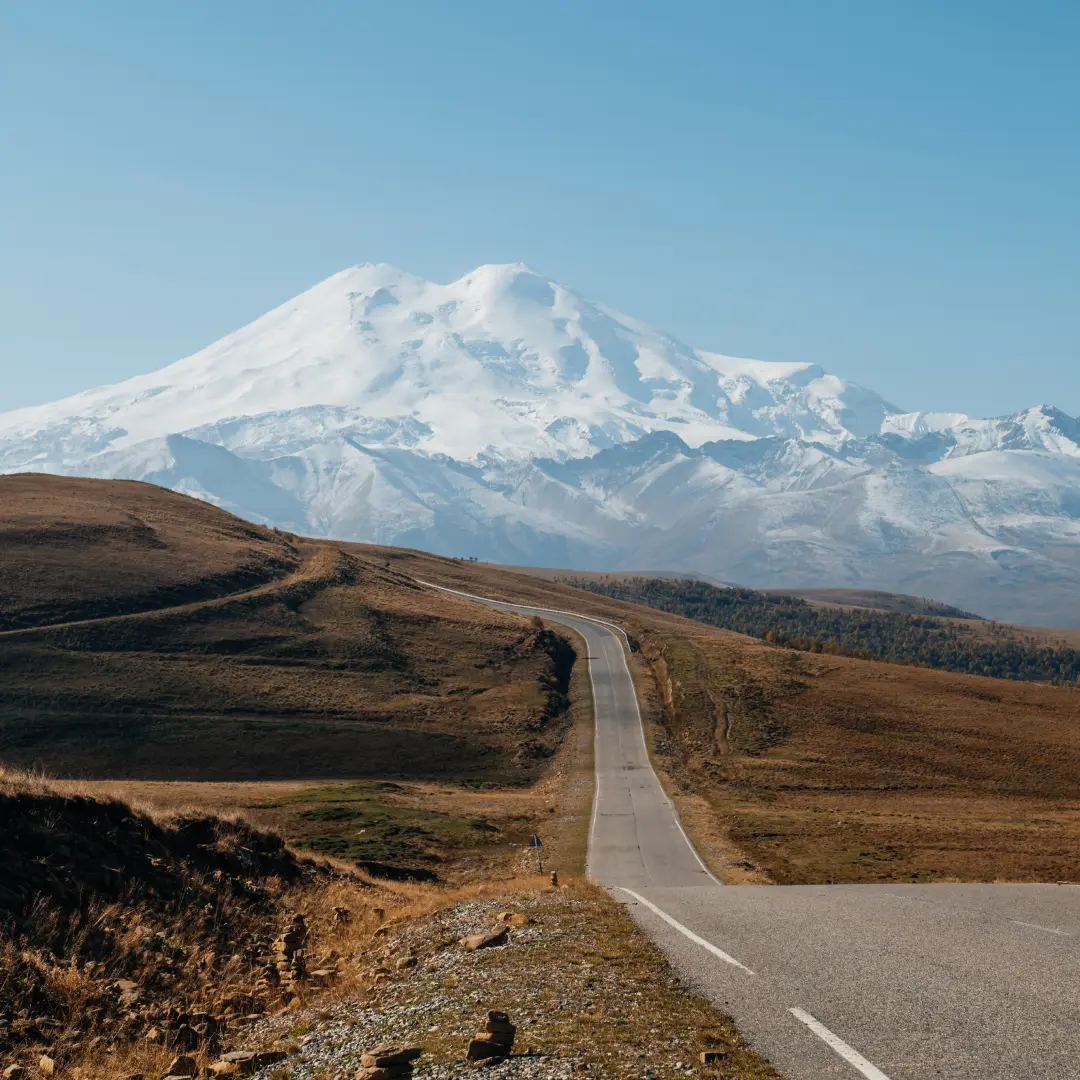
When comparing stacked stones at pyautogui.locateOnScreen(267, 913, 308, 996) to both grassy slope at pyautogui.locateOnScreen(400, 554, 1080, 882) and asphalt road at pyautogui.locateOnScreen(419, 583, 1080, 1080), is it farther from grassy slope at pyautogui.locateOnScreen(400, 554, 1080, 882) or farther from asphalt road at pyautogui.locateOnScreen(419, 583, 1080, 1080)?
grassy slope at pyautogui.locateOnScreen(400, 554, 1080, 882)

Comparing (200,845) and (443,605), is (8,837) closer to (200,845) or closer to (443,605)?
(200,845)

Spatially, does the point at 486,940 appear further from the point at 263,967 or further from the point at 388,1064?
the point at 388,1064

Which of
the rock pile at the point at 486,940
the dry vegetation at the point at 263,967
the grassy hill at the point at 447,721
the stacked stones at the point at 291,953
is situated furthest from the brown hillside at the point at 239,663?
the rock pile at the point at 486,940

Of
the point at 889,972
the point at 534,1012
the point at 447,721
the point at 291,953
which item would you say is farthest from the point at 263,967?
the point at 447,721

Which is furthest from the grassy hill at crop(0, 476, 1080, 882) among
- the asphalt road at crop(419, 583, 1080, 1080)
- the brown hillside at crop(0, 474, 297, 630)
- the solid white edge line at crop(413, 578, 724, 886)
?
the asphalt road at crop(419, 583, 1080, 1080)

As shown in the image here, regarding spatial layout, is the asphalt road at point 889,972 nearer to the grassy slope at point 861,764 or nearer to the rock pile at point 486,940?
the rock pile at point 486,940

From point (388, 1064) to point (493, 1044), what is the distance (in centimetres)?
102

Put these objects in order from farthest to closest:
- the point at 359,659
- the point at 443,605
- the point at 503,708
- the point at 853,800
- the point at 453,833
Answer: the point at 443,605, the point at 359,659, the point at 503,708, the point at 853,800, the point at 453,833

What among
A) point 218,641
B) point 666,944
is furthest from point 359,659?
point 666,944

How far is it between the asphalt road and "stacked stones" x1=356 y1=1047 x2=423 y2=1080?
11.1ft

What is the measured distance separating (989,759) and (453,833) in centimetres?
3761

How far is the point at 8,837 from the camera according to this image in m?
17.2

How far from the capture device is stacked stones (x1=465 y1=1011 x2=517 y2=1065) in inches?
413

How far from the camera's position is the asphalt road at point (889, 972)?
10.1 metres
